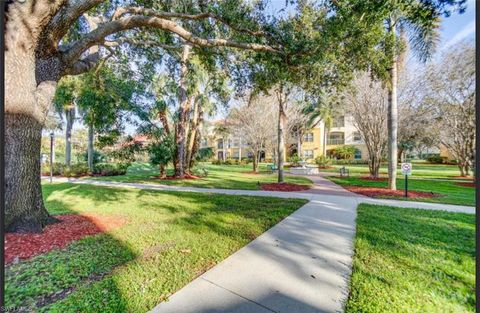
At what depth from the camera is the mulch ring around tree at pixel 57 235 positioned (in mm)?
3829

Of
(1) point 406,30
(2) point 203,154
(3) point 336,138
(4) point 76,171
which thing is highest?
(1) point 406,30

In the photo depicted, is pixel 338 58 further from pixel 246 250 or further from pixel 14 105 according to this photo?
pixel 14 105

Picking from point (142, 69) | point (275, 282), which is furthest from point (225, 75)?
point (275, 282)

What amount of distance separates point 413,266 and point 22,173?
7.40 metres

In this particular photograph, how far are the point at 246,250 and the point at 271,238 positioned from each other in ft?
2.74

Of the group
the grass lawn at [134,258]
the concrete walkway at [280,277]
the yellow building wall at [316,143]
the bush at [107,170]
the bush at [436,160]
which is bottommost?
the concrete walkway at [280,277]

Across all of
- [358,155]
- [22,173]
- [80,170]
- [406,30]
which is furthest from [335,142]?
[22,173]

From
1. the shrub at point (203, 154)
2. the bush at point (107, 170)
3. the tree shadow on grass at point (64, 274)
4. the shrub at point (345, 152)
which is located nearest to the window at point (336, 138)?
the shrub at point (345, 152)

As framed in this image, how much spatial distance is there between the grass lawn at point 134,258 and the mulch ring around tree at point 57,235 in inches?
9.9

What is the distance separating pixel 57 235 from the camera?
465 cm

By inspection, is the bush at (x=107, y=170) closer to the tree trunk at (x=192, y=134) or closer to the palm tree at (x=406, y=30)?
the tree trunk at (x=192, y=134)

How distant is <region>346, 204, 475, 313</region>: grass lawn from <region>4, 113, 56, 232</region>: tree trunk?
6.01m

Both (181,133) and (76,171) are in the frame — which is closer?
(181,133)

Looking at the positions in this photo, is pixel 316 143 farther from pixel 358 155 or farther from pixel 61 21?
pixel 61 21
